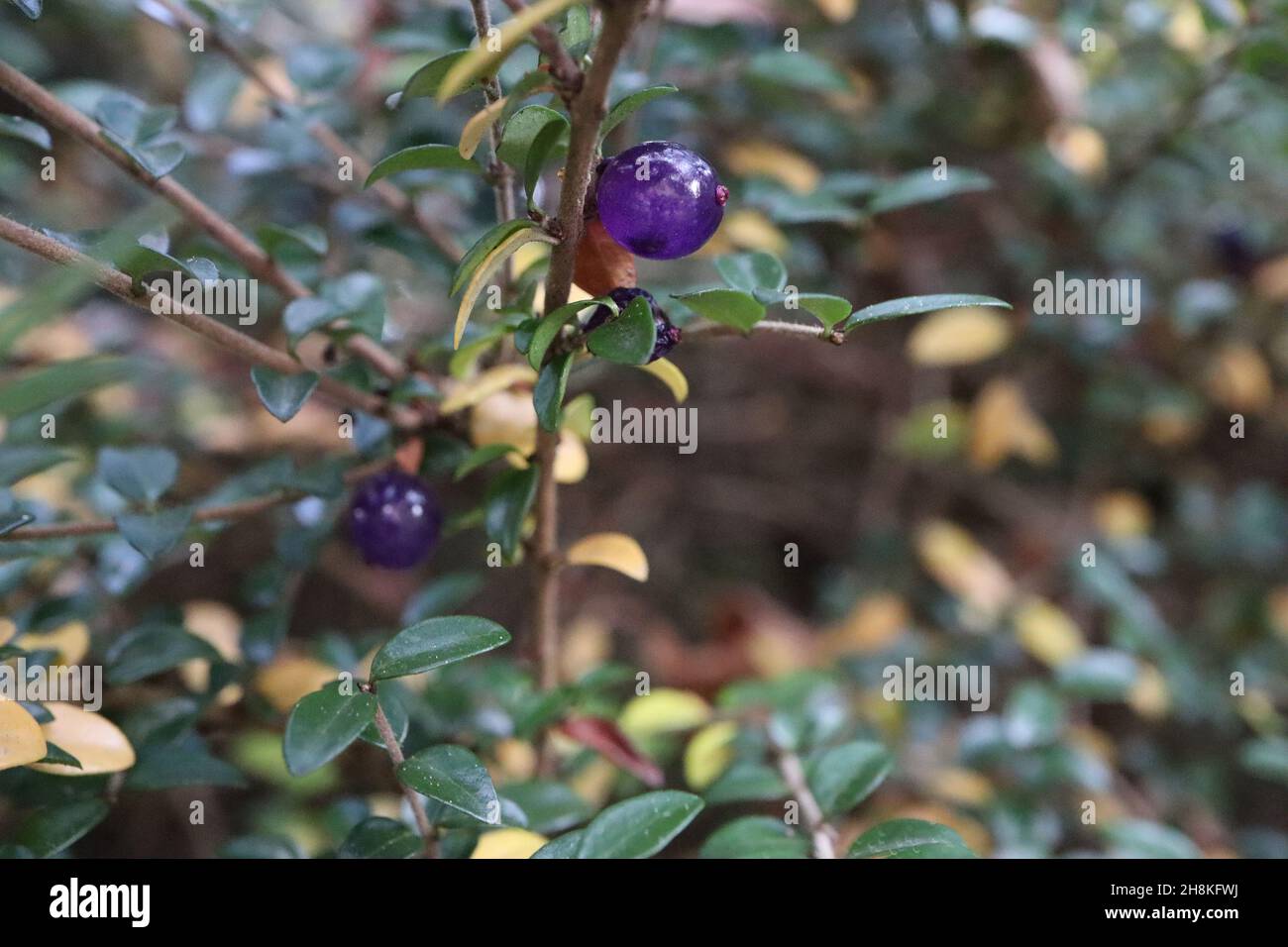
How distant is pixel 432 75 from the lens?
2.04ft

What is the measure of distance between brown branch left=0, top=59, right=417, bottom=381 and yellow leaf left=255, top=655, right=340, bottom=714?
1.01 feet

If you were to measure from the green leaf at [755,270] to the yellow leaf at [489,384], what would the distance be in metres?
0.18

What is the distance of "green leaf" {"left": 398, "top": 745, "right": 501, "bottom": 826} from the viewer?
63 cm

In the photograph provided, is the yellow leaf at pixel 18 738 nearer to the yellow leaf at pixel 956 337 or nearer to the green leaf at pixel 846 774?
the green leaf at pixel 846 774

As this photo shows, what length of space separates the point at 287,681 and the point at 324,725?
1.23ft

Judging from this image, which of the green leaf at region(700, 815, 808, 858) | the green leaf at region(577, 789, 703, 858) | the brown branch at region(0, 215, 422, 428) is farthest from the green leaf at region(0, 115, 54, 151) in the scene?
the green leaf at region(700, 815, 808, 858)

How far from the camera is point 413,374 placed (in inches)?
35.4

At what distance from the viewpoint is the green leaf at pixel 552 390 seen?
66 centimetres

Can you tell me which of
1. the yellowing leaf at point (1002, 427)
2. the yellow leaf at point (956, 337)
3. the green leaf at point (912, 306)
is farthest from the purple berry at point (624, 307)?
the yellowing leaf at point (1002, 427)

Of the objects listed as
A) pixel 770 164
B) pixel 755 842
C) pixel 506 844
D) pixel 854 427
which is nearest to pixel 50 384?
pixel 506 844

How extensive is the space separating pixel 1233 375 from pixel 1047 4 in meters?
0.65

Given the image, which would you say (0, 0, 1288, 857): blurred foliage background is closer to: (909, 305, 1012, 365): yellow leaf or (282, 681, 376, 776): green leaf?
(909, 305, 1012, 365): yellow leaf

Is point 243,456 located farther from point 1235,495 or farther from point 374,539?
point 1235,495
